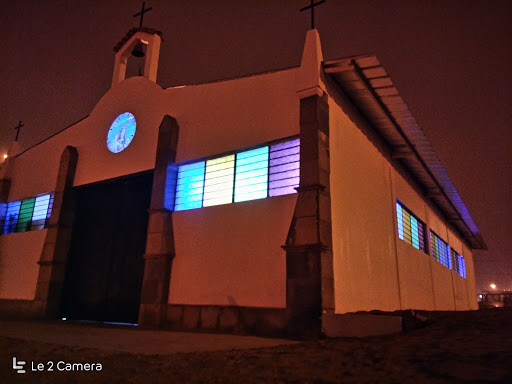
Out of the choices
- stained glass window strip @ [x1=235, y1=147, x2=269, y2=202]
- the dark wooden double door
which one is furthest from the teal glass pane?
the dark wooden double door

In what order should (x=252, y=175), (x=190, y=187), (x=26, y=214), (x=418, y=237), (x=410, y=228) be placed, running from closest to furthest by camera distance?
(x=252, y=175) < (x=190, y=187) < (x=410, y=228) < (x=26, y=214) < (x=418, y=237)

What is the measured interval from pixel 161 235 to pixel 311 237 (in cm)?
475

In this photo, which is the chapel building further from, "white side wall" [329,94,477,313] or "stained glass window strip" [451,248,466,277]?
"stained glass window strip" [451,248,466,277]

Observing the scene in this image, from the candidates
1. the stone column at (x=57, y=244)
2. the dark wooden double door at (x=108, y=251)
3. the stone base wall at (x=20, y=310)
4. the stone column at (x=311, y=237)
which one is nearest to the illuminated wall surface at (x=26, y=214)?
the stone column at (x=57, y=244)

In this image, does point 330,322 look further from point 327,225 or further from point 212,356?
point 212,356

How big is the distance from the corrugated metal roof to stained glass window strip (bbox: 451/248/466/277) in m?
5.67

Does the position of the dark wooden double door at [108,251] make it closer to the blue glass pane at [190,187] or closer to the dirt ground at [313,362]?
A: the blue glass pane at [190,187]

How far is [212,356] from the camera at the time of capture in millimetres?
5684

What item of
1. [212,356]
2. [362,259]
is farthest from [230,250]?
[212,356]

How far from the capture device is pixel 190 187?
1161 cm

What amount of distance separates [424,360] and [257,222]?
5.56 m

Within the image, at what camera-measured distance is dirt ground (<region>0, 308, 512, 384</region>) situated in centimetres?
416

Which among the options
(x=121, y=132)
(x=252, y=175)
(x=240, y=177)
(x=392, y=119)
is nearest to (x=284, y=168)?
(x=252, y=175)

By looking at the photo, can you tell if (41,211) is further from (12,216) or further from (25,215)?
(12,216)
